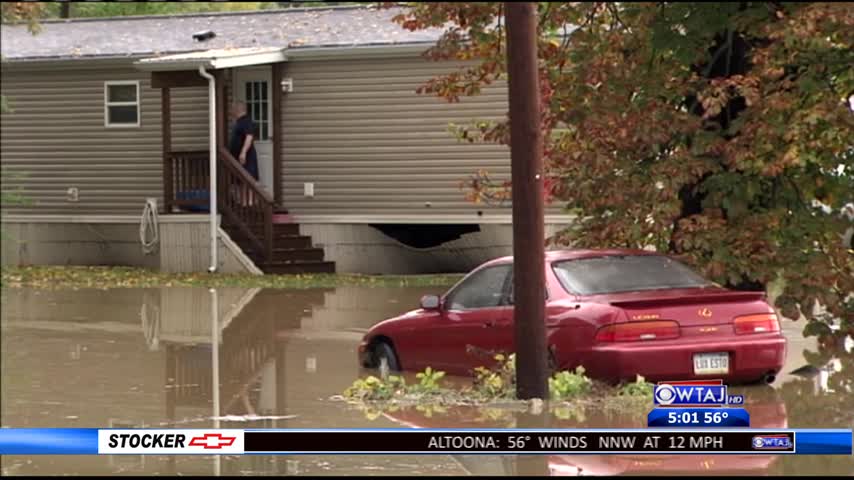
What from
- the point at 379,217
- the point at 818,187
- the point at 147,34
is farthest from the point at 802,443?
the point at 147,34

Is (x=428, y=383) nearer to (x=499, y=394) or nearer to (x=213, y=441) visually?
(x=499, y=394)

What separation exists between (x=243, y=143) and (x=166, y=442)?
13.6 metres

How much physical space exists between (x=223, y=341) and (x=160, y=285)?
1.07 meters

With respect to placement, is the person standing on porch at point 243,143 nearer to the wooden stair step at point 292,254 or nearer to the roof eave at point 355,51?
the roof eave at point 355,51

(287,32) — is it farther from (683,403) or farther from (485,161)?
(683,403)

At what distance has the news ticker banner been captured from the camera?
622cm

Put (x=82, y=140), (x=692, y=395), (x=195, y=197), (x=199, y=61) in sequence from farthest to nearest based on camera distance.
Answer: (x=82, y=140)
(x=195, y=197)
(x=199, y=61)
(x=692, y=395)

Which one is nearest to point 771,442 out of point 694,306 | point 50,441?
point 50,441

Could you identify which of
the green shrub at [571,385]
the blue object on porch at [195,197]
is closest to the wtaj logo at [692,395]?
the green shrub at [571,385]

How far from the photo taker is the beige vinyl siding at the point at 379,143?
19.3 metres

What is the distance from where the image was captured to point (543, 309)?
11.2 m

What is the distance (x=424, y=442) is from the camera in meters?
6.79

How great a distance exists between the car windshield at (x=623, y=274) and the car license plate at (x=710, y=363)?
0.49 metres

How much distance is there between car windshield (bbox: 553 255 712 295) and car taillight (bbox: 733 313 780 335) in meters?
0.39
